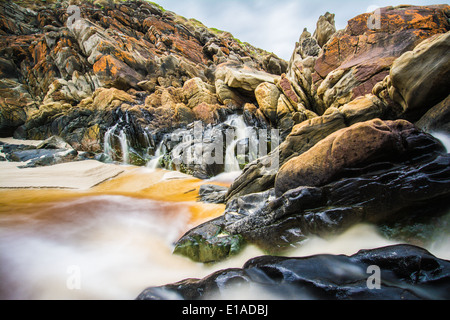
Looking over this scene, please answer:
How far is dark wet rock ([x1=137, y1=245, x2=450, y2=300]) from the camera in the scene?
6.40 feet

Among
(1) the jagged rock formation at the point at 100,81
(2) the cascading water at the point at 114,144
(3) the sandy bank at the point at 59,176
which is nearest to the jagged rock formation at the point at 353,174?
(3) the sandy bank at the point at 59,176

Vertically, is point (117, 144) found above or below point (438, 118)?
above

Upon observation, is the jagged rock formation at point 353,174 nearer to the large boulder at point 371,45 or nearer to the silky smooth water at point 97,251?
the silky smooth water at point 97,251

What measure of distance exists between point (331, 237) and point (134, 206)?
640 cm

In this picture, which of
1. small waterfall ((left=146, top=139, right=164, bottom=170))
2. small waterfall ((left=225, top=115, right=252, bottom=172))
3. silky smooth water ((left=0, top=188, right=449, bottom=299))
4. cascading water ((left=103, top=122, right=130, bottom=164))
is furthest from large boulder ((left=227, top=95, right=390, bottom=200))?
cascading water ((left=103, top=122, right=130, bottom=164))

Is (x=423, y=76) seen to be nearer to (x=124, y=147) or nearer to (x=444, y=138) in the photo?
(x=444, y=138)

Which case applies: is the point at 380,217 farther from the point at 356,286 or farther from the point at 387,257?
the point at 356,286

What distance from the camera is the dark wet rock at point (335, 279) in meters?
1.95

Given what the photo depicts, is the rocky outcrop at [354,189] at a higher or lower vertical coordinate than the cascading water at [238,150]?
lower

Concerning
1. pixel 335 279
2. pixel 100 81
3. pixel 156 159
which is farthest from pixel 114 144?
pixel 335 279

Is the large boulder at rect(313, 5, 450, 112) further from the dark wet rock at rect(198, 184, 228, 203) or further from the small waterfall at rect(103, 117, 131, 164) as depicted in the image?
the small waterfall at rect(103, 117, 131, 164)

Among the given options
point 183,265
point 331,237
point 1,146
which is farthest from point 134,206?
point 1,146

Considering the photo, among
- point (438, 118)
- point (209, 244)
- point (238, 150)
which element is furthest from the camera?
point (238, 150)

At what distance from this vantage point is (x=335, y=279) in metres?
2.19
